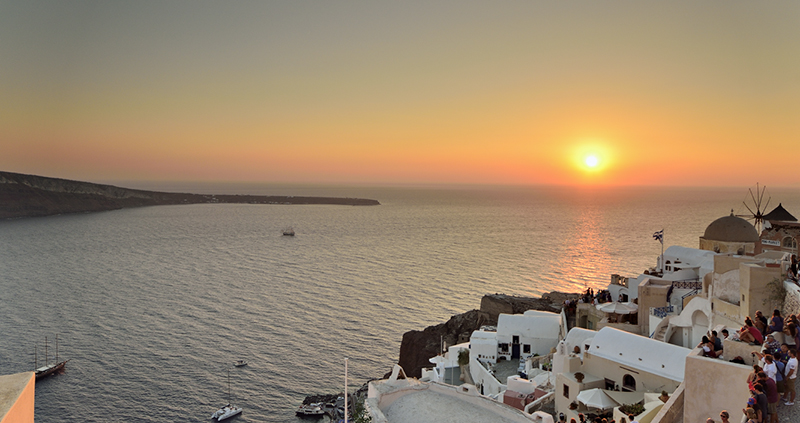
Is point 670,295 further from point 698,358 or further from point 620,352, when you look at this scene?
point 698,358

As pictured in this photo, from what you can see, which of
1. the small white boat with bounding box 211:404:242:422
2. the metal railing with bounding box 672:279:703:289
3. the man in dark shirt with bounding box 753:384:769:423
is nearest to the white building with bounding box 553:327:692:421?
the metal railing with bounding box 672:279:703:289

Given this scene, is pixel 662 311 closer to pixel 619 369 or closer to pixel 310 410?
pixel 619 369

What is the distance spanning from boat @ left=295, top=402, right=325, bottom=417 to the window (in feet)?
61.1

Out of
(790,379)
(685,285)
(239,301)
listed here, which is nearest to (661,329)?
(685,285)

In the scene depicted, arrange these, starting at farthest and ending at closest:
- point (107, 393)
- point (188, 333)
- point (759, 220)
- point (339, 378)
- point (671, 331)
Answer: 1. point (188, 333)
2. point (759, 220)
3. point (339, 378)
4. point (107, 393)
5. point (671, 331)

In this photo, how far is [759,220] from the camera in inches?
1599

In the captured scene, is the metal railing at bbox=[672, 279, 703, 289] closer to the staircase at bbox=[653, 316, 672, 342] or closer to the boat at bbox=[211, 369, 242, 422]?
the staircase at bbox=[653, 316, 672, 342]

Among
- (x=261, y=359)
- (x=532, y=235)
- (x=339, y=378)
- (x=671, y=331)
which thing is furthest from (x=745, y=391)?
(x=532, y=235)

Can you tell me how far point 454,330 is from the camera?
3944 centimetres

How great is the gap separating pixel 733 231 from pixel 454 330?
19632mm

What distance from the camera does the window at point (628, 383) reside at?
18175 mm

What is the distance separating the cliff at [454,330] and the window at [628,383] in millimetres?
19548

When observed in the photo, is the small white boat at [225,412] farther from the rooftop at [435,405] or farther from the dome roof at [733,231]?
the dome roof at [733,231]

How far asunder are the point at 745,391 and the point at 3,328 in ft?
179
